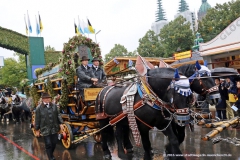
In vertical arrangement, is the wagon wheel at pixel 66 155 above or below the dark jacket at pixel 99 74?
below

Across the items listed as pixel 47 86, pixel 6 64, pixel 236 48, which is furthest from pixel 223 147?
pixel 6 64

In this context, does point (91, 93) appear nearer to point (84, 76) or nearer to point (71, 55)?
point (84, 76)

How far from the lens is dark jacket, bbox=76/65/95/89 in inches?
273

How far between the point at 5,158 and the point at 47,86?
2607 mm

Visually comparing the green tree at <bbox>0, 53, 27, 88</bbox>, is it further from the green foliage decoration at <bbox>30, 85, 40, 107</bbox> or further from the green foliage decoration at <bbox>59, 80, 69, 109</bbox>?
the green foliage decoration at <bbox>59, 80, 69, 109</bbox>

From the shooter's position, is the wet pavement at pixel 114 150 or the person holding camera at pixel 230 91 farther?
the person holding camera at pixel 230 91

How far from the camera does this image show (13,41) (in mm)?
24188

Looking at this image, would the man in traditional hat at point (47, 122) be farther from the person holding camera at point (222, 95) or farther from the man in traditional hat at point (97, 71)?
the person holding camera at point (222, 95)

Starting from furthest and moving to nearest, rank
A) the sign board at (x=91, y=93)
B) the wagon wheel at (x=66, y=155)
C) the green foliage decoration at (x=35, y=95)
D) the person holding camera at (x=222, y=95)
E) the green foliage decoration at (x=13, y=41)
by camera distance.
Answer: the green foliage decoration at (x=13, y=41), the green foliage decoration at (x=35, y=95), the person holding camera at (x=222, y=95), the sign board at (x=91, y=93), the wagon wheel at (x=66, y=155)

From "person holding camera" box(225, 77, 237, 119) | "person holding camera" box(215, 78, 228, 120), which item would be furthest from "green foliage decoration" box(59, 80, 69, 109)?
"person holding camera" box(215, 78, 228, 120)

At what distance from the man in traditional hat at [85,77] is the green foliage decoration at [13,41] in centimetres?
1885

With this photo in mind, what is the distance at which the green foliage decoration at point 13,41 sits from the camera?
77.1 feet

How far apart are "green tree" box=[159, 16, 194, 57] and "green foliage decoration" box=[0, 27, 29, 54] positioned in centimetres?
1909

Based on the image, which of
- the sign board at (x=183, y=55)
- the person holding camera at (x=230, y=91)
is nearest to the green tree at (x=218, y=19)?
the sign board at (x=183, y=55)
